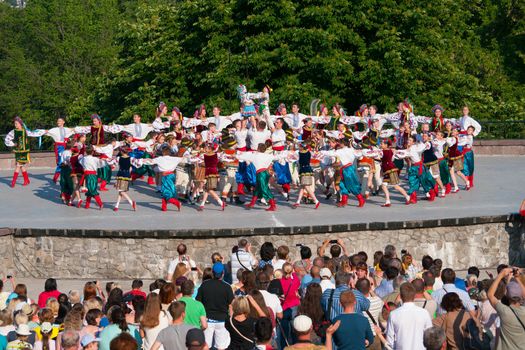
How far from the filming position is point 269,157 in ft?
86.3

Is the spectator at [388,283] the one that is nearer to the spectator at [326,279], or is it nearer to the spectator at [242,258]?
the spectator at [326,279]

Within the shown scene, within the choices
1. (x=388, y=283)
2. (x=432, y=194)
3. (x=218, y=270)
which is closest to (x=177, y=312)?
(x=218, y=270)

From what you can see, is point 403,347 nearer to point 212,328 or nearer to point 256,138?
point 212,328

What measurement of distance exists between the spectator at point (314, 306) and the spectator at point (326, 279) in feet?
3.25

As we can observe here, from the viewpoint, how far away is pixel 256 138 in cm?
2770

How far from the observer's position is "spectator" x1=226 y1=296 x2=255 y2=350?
13.1 m

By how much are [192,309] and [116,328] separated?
1.11 m

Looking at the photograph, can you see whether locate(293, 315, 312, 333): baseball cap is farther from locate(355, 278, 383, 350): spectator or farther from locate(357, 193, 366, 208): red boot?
locate(357, 193, 366, 208): red boot

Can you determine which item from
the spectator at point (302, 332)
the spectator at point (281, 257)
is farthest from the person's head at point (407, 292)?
the spectator at point (281, 257)

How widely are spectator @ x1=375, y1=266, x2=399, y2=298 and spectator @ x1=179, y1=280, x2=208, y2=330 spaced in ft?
8.18

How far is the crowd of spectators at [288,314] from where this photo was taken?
12.3 meters

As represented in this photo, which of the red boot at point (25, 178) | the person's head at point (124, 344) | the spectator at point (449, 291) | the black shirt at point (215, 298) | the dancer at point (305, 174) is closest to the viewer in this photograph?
the person's head at point (124, 344)

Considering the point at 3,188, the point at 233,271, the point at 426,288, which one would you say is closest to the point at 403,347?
the point at 426,288

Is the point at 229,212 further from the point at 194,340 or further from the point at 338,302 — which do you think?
the point at 194,340
